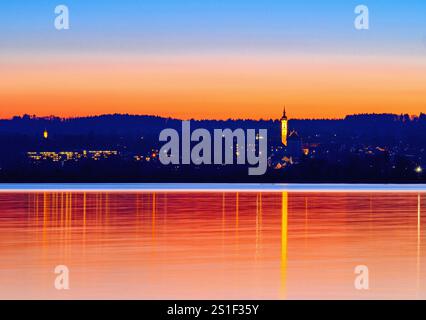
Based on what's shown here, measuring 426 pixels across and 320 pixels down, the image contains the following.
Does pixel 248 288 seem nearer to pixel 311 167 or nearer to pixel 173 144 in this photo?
pixel 311 167

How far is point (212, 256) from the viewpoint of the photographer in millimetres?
21750

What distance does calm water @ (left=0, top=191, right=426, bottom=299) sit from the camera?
54.0 ft

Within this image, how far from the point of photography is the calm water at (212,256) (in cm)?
1645

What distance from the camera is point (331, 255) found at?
22.1m

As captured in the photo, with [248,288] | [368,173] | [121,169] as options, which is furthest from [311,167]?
[248,288]

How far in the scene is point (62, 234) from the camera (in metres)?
27.8

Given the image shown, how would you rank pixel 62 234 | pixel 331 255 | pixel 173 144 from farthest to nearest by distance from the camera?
pixel 173 144
pixel 62 234
pixel 331 255

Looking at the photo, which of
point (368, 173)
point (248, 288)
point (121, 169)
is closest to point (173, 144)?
point (121, 169)
